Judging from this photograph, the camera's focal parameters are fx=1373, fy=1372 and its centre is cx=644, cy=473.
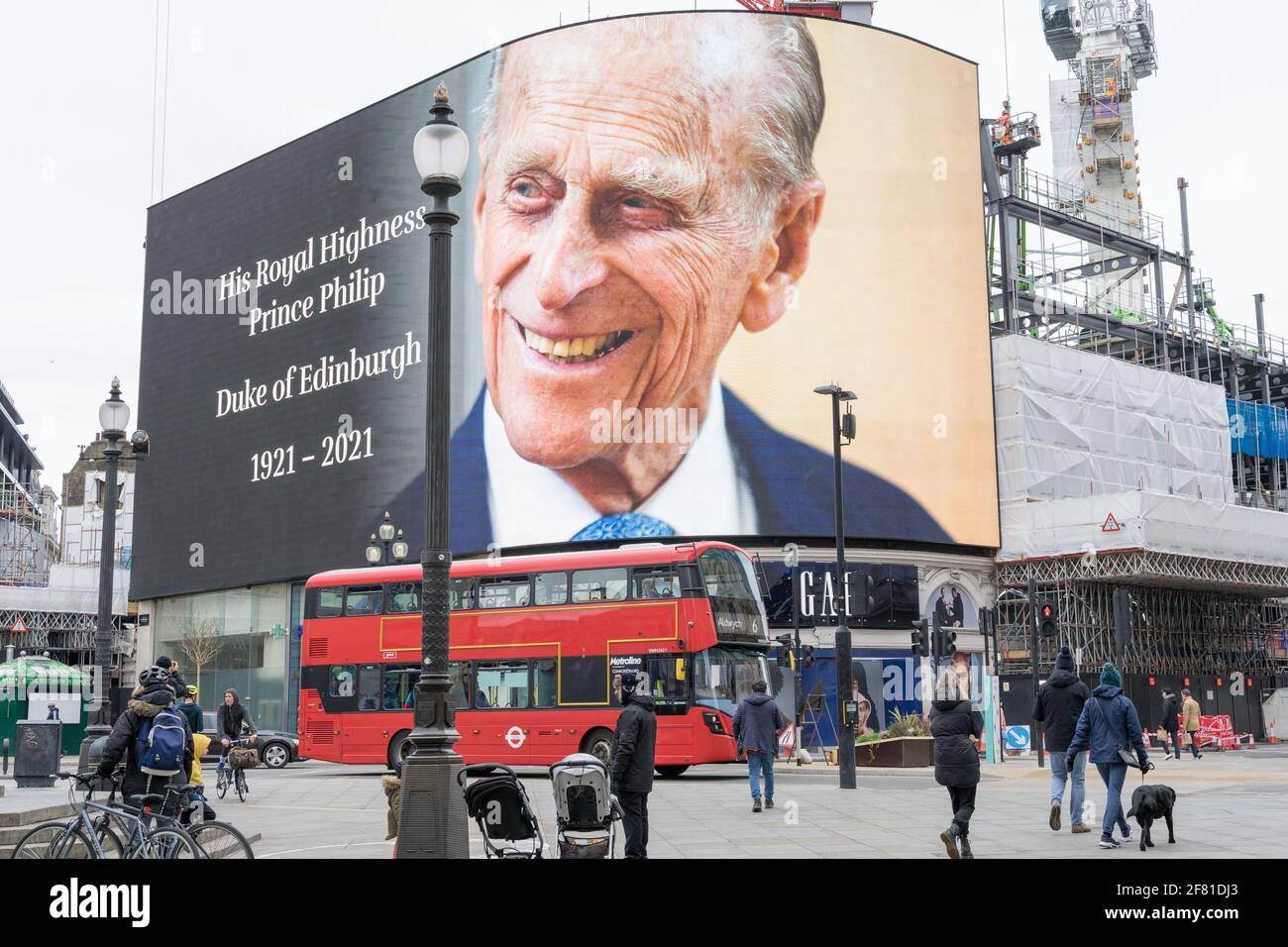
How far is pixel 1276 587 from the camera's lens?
4850 centimetres

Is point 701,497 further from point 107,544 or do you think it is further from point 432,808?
point 432,808

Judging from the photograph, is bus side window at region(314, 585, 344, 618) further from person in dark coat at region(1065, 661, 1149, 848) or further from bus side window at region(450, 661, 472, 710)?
person in dark coat at region(1065, 661, 1149, 848)

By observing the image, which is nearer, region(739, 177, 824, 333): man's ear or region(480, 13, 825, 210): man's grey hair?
region(739, 177, 824, 333): man's ear

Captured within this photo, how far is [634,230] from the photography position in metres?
45.4

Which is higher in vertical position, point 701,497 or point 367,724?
point 701,497

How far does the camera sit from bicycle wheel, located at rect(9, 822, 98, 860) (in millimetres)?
10336

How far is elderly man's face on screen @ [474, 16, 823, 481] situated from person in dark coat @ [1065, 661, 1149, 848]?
31871mm

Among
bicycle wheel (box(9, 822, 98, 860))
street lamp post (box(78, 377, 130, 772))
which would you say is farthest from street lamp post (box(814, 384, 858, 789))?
bicycle wheel (box(9, 822, 98, 860))

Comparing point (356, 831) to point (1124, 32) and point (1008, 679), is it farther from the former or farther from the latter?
point (1124, 32)

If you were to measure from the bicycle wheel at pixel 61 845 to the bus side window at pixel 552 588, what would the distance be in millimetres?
17352

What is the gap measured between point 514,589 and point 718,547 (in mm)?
4651

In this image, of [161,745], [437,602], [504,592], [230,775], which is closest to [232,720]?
[230,775]

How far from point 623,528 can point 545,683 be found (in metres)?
18.4

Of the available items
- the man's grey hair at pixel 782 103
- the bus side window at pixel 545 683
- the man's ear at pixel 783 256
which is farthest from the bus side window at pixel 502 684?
the man's grey hair at pixel 782 103
